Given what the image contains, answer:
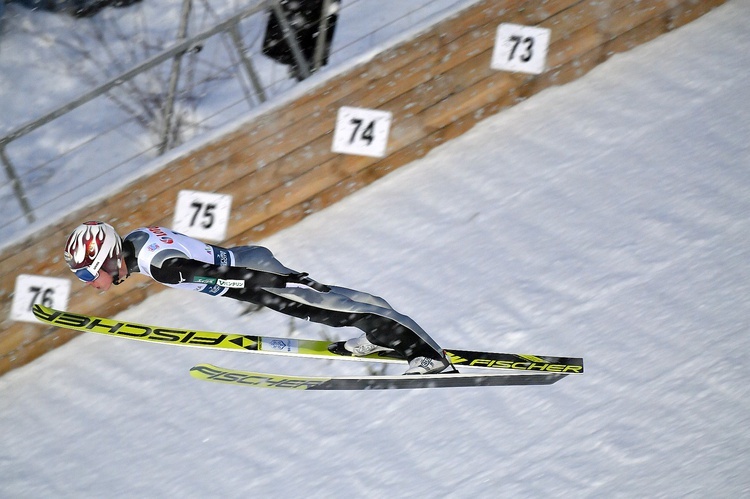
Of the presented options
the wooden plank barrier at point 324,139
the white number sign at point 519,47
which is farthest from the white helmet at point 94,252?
the white number sign at point 519,47

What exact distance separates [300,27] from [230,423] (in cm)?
354

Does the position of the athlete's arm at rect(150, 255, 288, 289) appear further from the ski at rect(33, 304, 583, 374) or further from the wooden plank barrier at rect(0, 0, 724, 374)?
the wooden plank barrier at rect(0, 0, 724, 374)

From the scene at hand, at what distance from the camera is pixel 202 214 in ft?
21.2

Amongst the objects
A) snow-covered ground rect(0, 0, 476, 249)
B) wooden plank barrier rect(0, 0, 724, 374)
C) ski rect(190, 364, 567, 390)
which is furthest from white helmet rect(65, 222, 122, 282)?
snow-covered ground rect(0, 0, 476, 249)

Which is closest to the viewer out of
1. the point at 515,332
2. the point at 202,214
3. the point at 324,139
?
the point at 515,332

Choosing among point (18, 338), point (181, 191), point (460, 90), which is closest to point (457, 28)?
point (460, 90)

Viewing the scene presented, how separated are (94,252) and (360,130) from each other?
104 inches

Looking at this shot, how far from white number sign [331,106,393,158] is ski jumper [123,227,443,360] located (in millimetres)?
1896

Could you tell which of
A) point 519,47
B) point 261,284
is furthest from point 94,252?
point 519,47

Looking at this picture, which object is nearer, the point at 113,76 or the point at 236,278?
the point at 236,278

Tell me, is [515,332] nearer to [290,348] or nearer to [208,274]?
[290,348]

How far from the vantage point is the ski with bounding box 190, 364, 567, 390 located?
527cm

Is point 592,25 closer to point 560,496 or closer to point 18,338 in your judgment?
point 560,496

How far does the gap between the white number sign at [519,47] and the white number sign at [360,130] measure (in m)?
0.95
